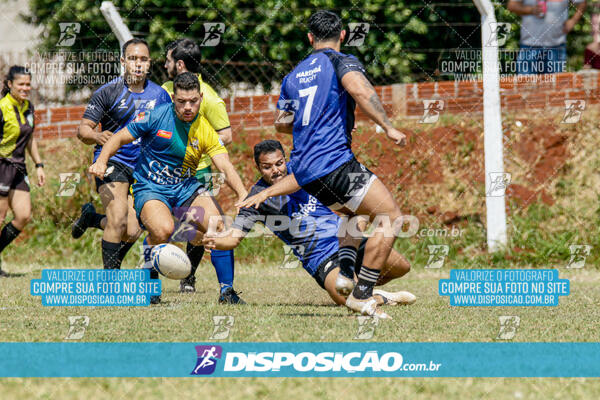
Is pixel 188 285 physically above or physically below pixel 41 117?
below

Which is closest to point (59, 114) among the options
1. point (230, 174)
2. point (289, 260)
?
point (289, 260)

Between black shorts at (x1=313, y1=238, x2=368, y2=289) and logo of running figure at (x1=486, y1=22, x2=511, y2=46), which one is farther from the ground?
logo of running figure at (x1=486, y1=22, x2=511, y2=46)

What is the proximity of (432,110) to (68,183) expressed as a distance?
17.3 feet

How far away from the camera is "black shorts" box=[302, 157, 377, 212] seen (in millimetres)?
5676

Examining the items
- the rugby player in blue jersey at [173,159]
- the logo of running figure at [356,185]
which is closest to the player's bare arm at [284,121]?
the rugby player in blue jersey at [173,159]

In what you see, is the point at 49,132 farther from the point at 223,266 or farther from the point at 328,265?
the point at 328,265

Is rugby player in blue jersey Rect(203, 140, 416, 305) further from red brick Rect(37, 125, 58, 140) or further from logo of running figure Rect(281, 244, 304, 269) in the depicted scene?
red brick Rect(37, 125, 58, 140)

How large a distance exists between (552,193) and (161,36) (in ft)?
20.5

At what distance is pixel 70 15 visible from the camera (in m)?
13.2

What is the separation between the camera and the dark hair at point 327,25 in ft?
19.4

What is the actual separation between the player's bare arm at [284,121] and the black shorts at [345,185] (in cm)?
Result: 66

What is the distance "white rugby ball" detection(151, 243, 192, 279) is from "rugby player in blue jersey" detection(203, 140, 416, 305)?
9.3 inches

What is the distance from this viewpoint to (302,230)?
6.69 metres

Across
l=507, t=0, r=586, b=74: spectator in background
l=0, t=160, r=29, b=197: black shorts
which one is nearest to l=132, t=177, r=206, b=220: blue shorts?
l=0, t=160, r=29, b=197: black shorts
